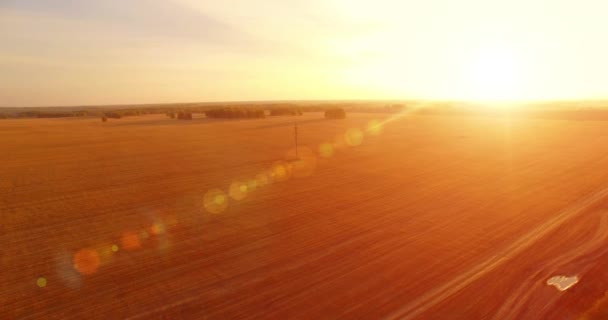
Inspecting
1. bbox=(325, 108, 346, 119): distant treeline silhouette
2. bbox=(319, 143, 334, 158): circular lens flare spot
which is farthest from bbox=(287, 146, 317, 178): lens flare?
bbox=(325, 108, 346, 119): distant treeline silhouette

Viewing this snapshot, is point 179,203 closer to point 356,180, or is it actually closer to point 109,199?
point 109,199

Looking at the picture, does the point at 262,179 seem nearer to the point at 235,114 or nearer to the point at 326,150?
the point at 326,150

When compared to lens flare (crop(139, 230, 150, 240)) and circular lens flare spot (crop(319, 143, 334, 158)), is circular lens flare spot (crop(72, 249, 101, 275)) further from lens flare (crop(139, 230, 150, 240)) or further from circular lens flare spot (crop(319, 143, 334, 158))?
circular lens flare spot (crop(319, 143, 334, 158))

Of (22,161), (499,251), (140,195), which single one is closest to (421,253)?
(499,251)

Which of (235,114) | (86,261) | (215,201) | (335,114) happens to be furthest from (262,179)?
(235,114)

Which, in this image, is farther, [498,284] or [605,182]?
[605,182]

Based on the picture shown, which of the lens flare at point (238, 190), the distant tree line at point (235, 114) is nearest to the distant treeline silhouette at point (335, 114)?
the distant tree line at point (235, 114)
